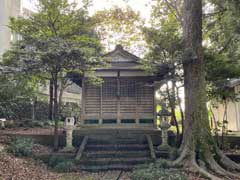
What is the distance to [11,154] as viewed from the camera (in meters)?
7.19

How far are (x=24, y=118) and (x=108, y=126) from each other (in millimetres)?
5512

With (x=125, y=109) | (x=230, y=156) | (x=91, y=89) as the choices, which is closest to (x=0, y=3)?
(x=91, y=89)

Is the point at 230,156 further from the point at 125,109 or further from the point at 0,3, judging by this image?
the point at 0,3

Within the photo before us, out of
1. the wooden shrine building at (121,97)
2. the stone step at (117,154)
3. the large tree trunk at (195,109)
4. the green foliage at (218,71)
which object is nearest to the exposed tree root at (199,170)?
the large tree trunk at (195,109)

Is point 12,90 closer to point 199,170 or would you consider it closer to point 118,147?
point 118,147

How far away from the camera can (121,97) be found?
A: 38.0 feet

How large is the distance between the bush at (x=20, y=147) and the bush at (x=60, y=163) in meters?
0.84

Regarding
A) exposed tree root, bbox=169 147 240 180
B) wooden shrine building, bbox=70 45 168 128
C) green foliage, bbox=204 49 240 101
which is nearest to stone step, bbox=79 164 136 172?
exposed tree root, bbox=169 147 240 180

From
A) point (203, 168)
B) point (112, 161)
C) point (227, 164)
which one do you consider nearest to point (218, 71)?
point (227, 164)

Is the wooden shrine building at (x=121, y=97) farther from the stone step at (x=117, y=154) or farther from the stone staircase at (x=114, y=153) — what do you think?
the stone step at (x=117, y=154)

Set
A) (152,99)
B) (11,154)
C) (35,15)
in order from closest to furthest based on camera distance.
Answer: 1. (11,154)
2. (35,15)
3. (152,99)

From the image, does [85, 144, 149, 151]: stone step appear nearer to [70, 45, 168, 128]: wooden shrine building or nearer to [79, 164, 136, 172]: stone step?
[79, 164, 136, 172]: stone step

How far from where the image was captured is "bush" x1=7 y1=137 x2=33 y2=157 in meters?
7.37

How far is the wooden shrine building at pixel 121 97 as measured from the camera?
11.1m
